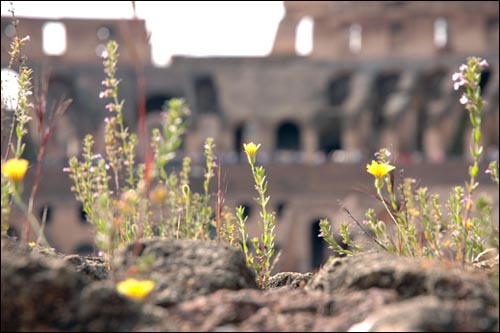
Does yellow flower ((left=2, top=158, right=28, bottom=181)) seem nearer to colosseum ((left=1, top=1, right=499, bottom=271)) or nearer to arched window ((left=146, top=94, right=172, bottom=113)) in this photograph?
colosseum ((left=1, top=1, right=499, bottom=271))

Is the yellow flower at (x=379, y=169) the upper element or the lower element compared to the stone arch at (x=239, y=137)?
upper

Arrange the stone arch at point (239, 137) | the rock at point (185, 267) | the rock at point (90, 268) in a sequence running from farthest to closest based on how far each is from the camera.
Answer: the stone arch at point (239, 137) < the rock at point (90, 268) < the rock at point (185, 267)

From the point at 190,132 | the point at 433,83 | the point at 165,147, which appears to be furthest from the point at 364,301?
the point at 433,83

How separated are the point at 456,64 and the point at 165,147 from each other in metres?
30.9

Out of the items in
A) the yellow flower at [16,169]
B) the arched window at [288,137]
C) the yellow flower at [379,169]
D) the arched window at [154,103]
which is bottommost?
the arched window at [288,137]

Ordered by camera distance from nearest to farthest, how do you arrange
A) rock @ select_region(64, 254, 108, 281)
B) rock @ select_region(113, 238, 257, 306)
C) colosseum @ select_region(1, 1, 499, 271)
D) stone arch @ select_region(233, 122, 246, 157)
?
rock @ select_region(113, 238, 257, 306) < rock @ select_region(64, 254, 108, 281) < colosseum @ select_region(1, 1, 499, 271) < stone arch @ select_region(233, 122, 246, 157)

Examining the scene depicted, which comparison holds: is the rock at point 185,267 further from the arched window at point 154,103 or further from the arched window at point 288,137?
the arched window at point 154,103

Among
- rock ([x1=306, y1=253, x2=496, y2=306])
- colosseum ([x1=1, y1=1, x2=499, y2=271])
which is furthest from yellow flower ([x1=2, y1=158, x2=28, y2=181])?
colosseum ([x1=1, y1=1, x2=499, y2=271])

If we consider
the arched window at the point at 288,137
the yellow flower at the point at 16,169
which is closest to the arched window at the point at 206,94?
the arched window at the point at 288,137

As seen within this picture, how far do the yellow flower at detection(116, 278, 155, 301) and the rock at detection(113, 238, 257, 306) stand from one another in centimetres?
11

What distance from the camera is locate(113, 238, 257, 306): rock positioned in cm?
230

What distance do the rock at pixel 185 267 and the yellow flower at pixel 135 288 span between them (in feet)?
0.37

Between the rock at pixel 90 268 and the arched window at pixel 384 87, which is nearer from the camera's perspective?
the rock at pixel 90 268

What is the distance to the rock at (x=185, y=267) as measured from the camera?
2.30 m
